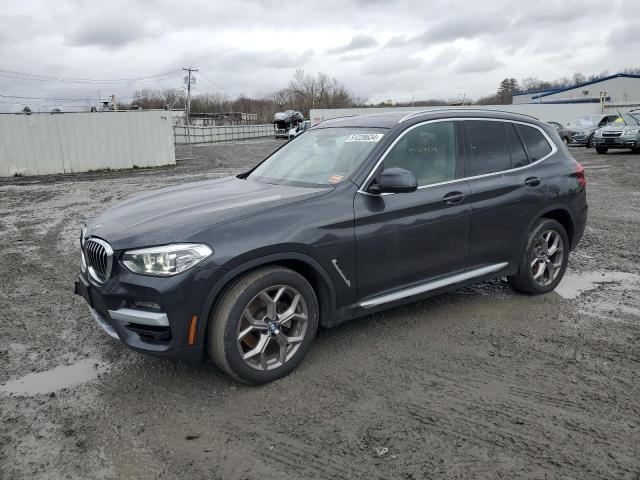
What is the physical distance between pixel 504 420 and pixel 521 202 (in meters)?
2.34

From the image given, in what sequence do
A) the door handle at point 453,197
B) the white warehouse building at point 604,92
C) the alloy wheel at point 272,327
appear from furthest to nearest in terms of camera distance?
the white warehouse building at point 604,92 < the door handle at point 453,197 < the alloy wheel at point 272,327

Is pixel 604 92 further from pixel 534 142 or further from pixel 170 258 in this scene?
pixel 170 258

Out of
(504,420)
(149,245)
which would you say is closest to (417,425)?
(504,420)

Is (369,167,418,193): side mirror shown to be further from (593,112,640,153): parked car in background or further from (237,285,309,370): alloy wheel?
(593,112,640,153): parked car in background

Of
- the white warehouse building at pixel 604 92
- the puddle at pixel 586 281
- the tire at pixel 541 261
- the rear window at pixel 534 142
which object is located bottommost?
the puddle at pixel 586 281

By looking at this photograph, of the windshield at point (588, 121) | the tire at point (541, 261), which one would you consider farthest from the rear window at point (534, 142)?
the windshield at point (588, 121)

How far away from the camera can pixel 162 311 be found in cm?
324

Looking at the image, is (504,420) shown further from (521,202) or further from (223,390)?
(521,202)

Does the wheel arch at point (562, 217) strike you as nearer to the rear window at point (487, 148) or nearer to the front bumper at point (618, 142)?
the rear window at point (487, 148)

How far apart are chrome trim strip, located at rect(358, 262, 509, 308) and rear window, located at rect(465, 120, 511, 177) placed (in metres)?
0.84

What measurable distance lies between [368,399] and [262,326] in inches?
32.3

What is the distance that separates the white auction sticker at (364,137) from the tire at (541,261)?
72.1 inches

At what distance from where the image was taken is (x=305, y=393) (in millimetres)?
3518

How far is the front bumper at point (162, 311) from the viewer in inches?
127
